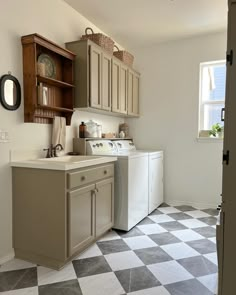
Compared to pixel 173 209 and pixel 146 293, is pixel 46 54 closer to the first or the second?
pixel 146 293

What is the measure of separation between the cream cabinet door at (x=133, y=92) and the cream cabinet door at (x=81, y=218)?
1857 millimetres

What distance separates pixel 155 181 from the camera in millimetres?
3695

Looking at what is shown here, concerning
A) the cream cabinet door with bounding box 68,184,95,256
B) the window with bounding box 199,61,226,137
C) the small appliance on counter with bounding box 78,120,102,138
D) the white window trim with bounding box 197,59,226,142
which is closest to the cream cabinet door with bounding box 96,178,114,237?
the cream cabinet door with bounding box 68,184,95,256

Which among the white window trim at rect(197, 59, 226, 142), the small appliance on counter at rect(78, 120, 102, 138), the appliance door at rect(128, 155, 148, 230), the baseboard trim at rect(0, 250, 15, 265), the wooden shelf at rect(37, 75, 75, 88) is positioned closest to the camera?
the baseboard trim at rect(0, 250, 15, 265)

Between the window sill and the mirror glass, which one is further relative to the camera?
the window sill

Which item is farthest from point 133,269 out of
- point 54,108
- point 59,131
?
point 54,108

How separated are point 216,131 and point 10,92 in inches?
116

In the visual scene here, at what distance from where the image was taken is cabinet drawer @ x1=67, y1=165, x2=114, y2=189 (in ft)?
6.93

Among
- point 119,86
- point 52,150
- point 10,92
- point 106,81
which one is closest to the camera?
point 10,92

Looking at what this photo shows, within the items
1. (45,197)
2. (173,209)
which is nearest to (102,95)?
(45,197)

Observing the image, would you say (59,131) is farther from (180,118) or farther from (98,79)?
(180,118)

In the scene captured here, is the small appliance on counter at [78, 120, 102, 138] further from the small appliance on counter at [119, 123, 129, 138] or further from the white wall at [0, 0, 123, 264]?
the small appliance on counter at [119, 123, 129, 138]

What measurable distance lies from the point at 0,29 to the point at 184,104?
2784 millimetres

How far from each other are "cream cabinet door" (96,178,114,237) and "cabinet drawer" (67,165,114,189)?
0.08 metres
